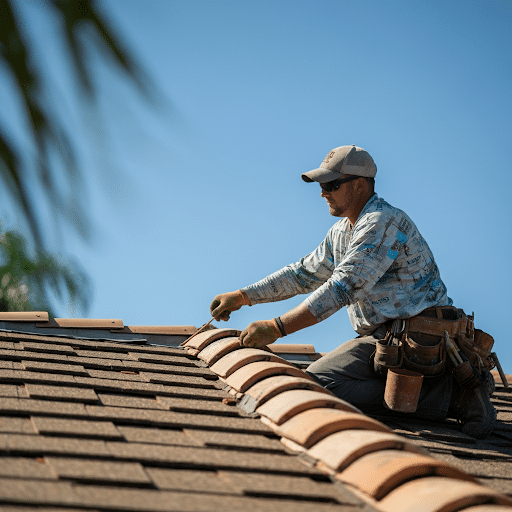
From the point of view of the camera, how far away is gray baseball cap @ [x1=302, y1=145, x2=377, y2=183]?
12.0 ft

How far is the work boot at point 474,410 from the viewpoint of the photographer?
3127 millimetres

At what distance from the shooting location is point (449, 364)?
11.3 ft

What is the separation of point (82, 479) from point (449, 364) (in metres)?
2.44

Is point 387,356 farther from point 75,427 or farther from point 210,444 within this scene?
point 75,427

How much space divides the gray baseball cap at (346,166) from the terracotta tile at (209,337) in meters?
1.02

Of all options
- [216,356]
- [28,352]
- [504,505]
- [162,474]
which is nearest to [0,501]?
[162,474]

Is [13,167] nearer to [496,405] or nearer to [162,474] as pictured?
[162,474]

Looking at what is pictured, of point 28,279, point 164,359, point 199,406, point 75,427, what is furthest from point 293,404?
point 28,279

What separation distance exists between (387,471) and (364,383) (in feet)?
5.95

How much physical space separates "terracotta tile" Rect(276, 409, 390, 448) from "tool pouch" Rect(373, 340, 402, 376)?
1.15 meters

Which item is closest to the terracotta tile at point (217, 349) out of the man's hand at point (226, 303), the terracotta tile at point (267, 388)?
the man's hand at point (226, 303)

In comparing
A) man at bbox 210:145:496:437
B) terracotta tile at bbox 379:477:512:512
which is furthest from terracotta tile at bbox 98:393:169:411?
terracotta tile at bbox 379:477:512:512

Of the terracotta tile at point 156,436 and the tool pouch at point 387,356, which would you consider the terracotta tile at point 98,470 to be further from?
the tool pouch at point 387,356

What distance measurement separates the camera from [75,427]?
6.33 feet
